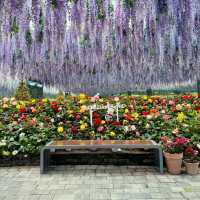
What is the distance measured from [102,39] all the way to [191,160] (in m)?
6.69

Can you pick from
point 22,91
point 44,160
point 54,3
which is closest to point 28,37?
point 54,3

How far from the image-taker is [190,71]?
12883 mm

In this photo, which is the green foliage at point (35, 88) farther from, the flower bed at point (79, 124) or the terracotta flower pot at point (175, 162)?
the terracotta flower pot at point (175, 162)

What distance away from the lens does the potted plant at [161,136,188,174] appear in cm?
400

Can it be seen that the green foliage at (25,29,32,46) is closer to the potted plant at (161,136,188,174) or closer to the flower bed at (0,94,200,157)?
the flower bed at (0,94,200,157)

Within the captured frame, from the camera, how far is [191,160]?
161 inches

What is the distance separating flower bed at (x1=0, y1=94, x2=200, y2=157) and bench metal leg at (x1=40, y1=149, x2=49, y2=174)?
1.01 ft

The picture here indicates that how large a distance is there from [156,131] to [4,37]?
6768mm

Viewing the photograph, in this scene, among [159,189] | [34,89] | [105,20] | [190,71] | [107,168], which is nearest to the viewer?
[159,189]

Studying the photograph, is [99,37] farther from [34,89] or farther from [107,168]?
[34,89]

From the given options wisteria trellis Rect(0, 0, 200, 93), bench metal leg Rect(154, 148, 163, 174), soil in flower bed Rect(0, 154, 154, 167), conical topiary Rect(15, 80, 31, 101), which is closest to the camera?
bench metal leg Rect(154, 148, 163, 174)

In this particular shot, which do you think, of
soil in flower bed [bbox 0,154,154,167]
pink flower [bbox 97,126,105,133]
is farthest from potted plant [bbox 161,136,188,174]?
pink flower [bbox 97,126,105,133]

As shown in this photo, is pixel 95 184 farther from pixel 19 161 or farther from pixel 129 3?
pixel 129 3

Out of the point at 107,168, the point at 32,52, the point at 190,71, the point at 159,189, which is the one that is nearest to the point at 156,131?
the point at 107,168
